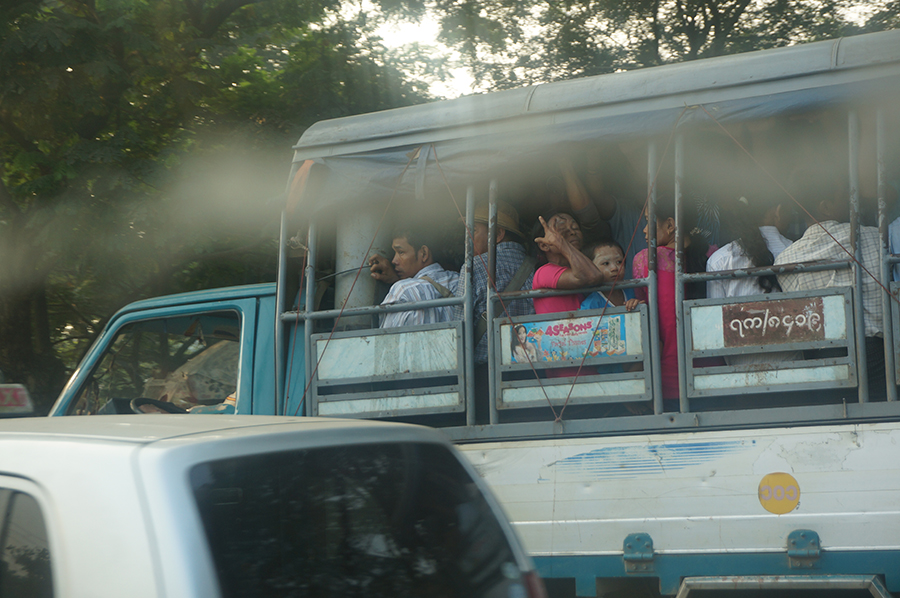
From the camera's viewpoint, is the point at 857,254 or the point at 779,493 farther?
→ the point at 857,254

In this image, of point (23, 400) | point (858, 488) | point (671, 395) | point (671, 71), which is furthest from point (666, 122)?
point (23, 400)

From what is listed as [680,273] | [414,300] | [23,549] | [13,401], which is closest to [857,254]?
[680,273]

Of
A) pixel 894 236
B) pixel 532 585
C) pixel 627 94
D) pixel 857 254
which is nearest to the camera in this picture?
pixel 532 585

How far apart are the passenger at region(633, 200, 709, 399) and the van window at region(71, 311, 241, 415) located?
2.44m

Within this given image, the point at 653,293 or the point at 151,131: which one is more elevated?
the point at 151,131

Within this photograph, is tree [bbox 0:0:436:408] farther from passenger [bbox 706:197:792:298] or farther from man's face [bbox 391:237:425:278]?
passenger [bbox 706:197:792:298]

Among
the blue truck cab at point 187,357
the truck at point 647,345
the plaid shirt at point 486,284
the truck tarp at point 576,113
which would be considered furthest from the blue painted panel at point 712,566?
the truck tarp at point 576,113

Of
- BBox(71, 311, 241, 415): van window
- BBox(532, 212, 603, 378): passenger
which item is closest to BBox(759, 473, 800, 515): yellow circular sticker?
BBox(532, 212, 603, 378): passenger

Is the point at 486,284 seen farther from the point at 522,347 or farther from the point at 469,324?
the point at 522,347

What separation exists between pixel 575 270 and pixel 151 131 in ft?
18.3

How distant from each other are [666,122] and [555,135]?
0.53 meters

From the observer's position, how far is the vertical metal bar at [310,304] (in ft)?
13.8

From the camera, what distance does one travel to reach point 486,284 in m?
4.11

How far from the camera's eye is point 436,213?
4.62 meters
